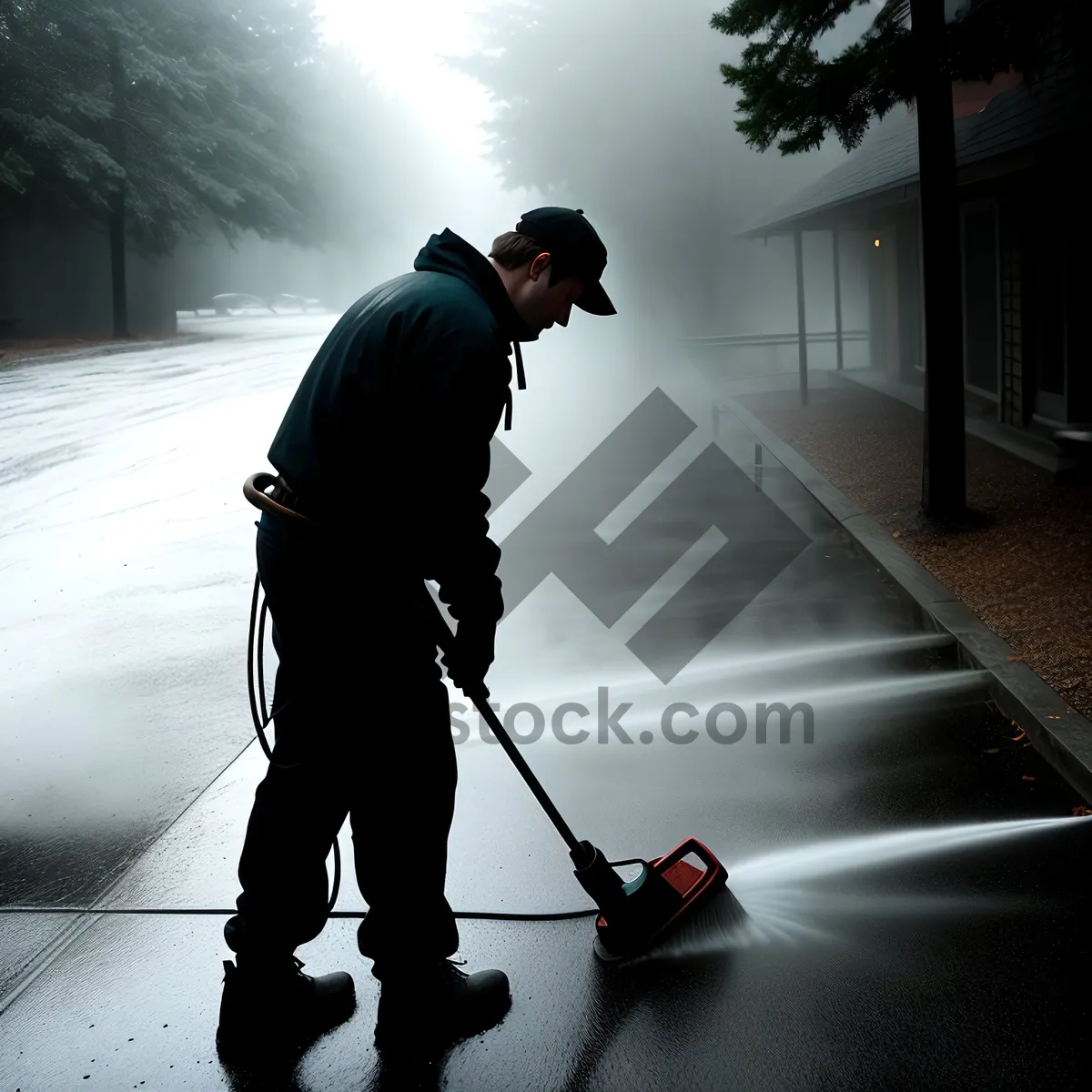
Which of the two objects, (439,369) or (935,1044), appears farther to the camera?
(935,1044)

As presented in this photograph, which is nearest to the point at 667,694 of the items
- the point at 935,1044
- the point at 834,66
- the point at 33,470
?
the point at 935,1044

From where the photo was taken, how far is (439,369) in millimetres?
2408

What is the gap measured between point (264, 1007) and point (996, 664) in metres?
3.69

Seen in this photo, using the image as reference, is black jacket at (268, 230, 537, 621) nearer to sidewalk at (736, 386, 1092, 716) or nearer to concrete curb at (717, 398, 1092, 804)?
concrete curb at (717, 398, 1092, 804)

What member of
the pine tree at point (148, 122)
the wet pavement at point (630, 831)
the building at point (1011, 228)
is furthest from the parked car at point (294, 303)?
the wet pavement at point (630, 831)

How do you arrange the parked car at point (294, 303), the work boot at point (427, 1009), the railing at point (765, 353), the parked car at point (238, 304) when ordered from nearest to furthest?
1. the work boot at point (427, 1009)
2. the railing at point (765, 353)
3. the parked car at point (238, 304)
4. the parked car at point (294, 303)

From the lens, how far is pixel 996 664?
5199mm

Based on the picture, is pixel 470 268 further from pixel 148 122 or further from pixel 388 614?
pixel 148 122

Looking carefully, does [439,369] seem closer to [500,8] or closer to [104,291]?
[104,291]

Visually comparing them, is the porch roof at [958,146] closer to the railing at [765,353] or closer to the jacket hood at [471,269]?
the railing at [765,353]

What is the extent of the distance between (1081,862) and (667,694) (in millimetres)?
2151

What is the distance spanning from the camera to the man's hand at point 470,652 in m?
2.66

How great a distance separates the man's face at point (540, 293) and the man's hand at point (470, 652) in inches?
27.3

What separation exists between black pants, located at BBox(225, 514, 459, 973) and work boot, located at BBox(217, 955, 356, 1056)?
0.05 metres
